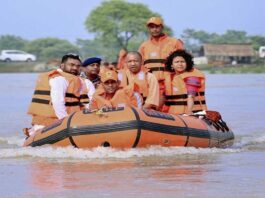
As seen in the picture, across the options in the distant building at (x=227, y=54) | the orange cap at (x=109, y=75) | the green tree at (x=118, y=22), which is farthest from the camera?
the green tree at (x=118, y=22)

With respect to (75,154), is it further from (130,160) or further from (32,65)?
(32,65)

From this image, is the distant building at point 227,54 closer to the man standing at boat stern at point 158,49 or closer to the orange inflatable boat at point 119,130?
the man standing at boat stern at point 158,49

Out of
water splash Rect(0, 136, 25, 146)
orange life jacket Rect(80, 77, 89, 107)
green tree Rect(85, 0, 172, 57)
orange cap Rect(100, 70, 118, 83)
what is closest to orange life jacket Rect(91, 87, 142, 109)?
orange cap Rect(100, 70, 118, 83)

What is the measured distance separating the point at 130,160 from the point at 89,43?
155 meters

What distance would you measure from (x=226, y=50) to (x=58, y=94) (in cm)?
7783

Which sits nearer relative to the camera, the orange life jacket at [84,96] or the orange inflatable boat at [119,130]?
the orange inflatable boat at [119,130]

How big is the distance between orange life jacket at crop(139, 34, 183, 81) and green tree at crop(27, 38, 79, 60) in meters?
104

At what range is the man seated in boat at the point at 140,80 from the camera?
35.6 feet

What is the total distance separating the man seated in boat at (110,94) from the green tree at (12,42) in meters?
132

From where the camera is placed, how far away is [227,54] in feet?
287

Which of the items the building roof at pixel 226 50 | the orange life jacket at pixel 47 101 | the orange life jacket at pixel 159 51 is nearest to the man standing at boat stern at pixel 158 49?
the orange life jacket at pixel 159 51

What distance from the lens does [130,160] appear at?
9758 millimetres

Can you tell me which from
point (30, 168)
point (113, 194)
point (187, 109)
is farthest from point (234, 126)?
point (113, 194)

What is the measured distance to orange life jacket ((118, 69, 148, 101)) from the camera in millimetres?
10883
